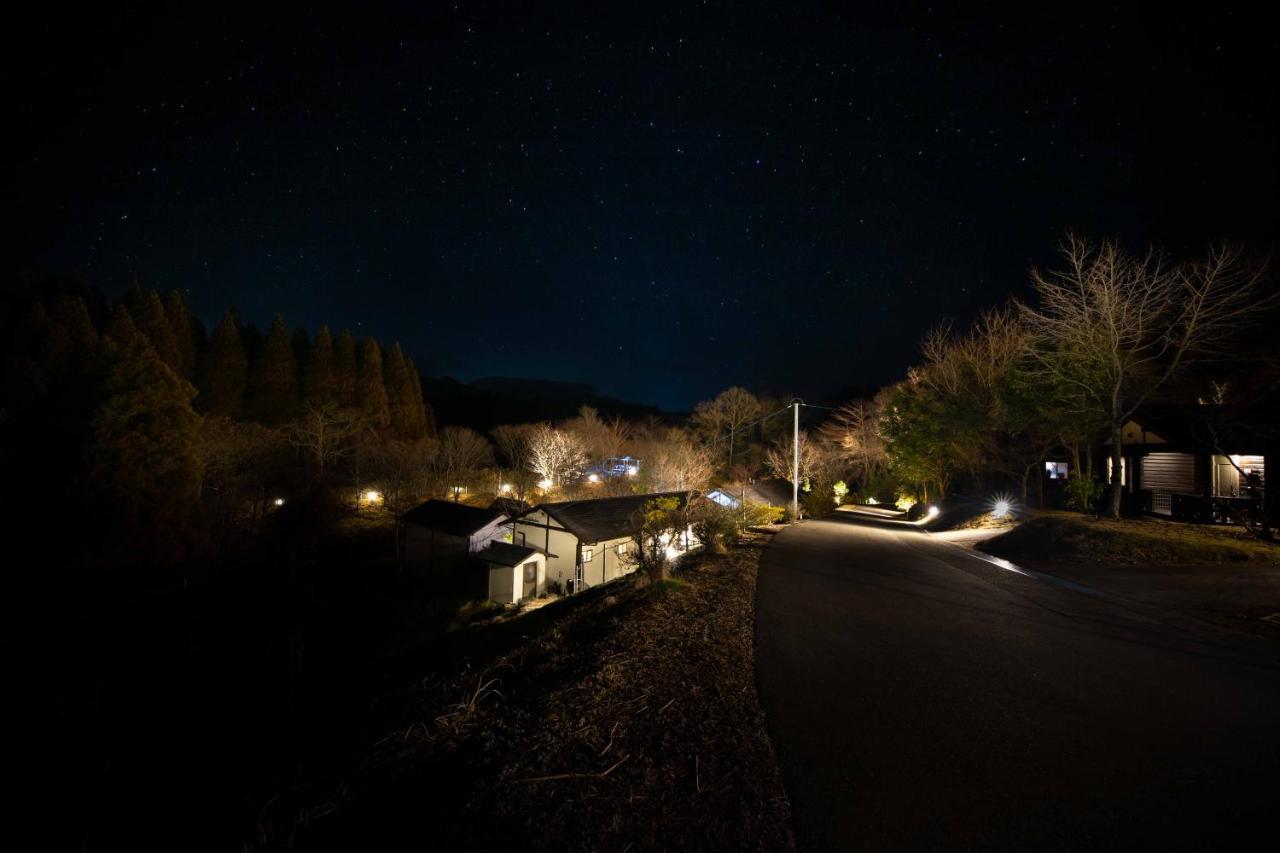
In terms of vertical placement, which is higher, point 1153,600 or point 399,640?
point 1153,600

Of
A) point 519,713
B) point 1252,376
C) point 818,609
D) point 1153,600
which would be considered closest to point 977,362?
point 1252,376

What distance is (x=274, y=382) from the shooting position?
36.4m

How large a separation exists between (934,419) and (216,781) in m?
27.9

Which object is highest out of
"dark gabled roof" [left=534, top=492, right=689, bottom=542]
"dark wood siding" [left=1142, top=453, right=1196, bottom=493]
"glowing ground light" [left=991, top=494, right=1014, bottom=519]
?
"dark wood siding" [left=1142, top=453, right=1196, bottom=493]

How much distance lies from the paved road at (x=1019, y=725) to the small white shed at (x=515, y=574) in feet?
45.4

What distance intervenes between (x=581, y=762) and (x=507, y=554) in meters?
16.9

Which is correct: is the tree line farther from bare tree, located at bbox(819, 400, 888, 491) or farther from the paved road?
the paved road

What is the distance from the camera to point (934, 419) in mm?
24609

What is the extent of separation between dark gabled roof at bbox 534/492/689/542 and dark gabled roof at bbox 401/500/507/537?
4355 mm

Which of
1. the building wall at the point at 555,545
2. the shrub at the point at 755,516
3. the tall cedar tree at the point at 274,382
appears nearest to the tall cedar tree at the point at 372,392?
the tall cedar tree at the point at 274,382

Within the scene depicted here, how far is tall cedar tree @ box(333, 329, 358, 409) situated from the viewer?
128 feet

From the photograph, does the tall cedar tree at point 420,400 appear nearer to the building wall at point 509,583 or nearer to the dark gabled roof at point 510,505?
the dark gabled roof at point 510,505

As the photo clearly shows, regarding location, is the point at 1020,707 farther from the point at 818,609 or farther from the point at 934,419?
the point at 934,419

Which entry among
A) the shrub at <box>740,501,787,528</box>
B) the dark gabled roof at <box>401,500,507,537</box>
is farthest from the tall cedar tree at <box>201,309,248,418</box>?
the shrub at <box>740,501,787,528</box>
